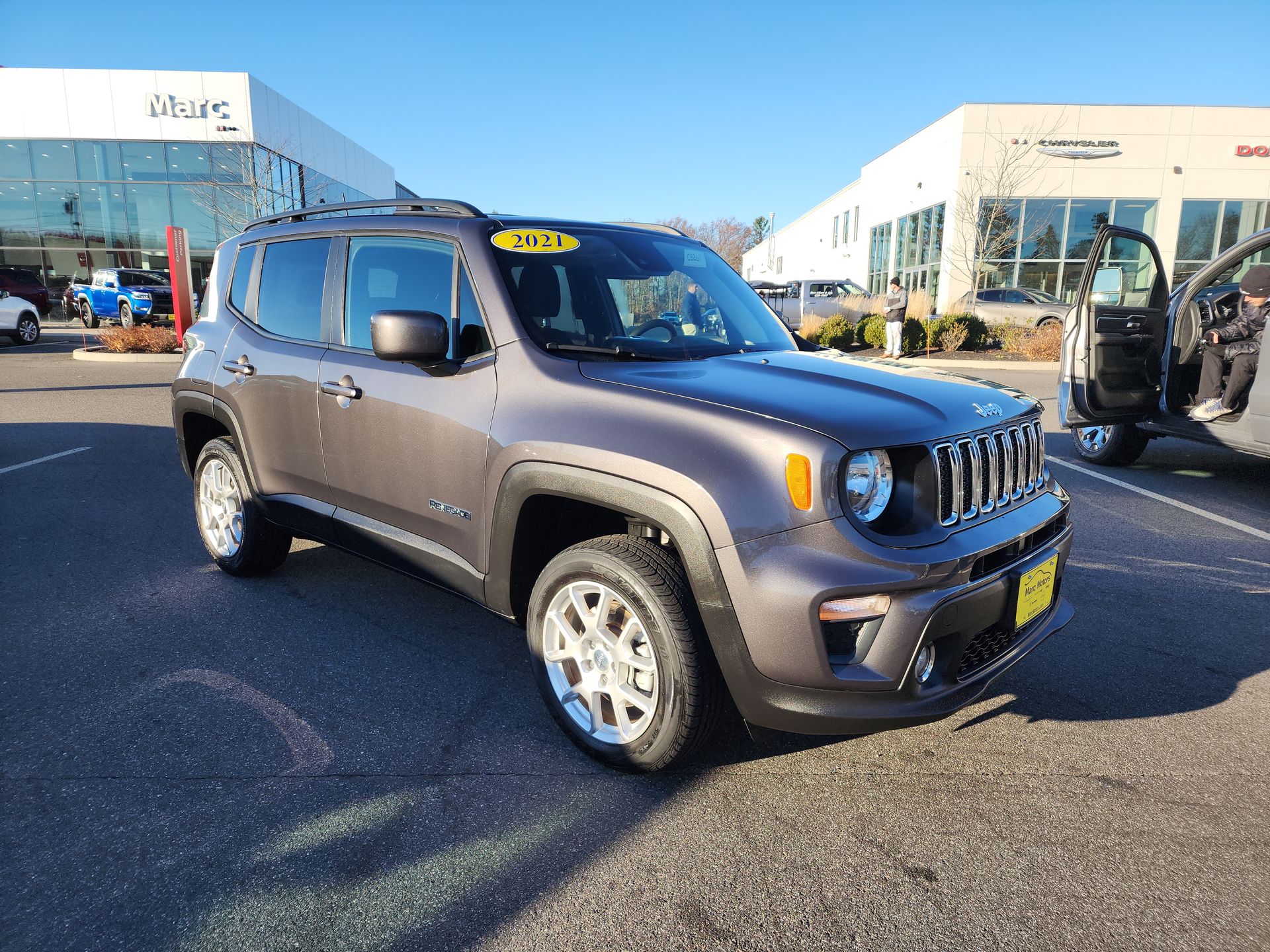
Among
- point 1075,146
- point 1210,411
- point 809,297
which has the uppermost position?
point 1075,146

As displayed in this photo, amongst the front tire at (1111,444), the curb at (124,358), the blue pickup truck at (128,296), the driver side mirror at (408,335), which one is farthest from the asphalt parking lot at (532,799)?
the blue pickup truck at (128,296)

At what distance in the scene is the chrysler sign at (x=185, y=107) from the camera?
100 feet

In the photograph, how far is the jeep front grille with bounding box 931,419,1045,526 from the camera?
96.2 inches

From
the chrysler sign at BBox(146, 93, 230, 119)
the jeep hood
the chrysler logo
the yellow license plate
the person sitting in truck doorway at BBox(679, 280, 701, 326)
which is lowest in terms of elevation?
the yellow license plate

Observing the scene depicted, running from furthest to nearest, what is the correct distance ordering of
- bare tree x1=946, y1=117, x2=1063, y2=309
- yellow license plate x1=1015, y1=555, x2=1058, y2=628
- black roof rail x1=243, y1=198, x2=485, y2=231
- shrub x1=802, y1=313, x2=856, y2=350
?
bare tree x1=946, y1=117, x2=1063, y2=309, shrub x1=802, y1=313, x2=856, y2=350, black roof rail x1=243, y1=198, x2=485, y2=231, yellow license plate x1=1015, y1=555, x2=1058, y2=628

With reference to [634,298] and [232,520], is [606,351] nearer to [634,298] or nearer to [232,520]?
[634,298]

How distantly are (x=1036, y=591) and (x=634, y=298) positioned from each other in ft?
6.28

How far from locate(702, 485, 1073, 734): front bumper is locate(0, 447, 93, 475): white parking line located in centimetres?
769

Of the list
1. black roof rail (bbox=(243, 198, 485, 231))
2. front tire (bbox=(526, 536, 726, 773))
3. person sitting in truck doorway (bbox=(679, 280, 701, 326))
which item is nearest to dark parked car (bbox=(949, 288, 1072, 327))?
person sitting in truck doorway (bbox=(679, 280, 701, 326))

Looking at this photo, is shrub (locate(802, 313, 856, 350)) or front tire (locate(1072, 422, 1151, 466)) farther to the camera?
shrub (locate(802, 313, 856, 350))

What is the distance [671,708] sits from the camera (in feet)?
8.18

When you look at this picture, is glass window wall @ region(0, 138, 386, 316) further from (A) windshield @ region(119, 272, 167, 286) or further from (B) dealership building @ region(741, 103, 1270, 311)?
(B) dealership building @ region(741, 103, 1270, 311)

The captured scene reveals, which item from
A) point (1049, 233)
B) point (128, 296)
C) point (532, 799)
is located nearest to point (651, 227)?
point (532, 799)

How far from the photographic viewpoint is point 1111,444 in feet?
25.4
